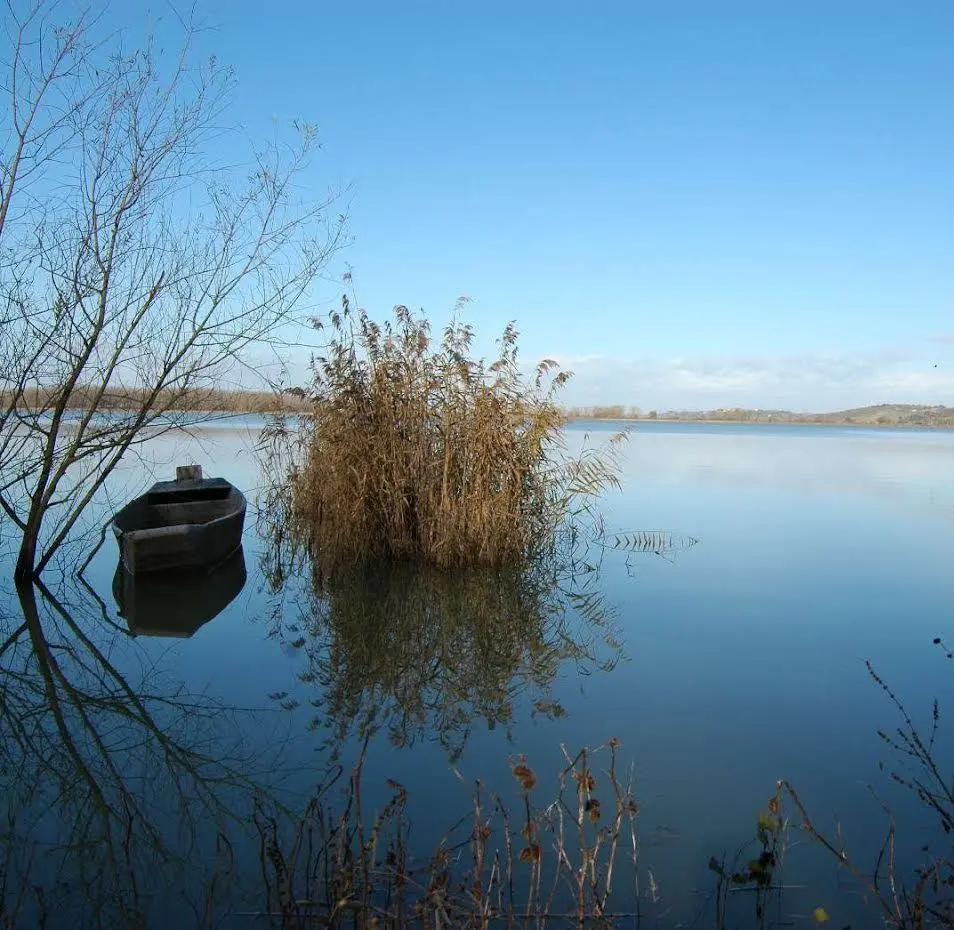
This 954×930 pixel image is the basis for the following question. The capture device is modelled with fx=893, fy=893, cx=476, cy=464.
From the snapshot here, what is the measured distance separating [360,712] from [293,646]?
1.95 m

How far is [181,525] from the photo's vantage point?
375 inches

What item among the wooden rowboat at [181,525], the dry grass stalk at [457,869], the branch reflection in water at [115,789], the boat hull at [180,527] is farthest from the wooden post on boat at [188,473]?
the dry grass stalk at [457,869]

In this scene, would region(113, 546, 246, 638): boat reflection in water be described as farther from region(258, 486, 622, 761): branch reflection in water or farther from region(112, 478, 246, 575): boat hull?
region(258, 486, 622, 761): branch reflection in water

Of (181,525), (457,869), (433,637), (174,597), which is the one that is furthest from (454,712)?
(181,525)

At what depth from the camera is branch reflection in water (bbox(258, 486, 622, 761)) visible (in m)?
5.74

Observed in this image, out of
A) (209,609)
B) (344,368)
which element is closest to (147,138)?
(344,368)

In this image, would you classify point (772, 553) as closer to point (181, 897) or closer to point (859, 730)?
point (859, 730)

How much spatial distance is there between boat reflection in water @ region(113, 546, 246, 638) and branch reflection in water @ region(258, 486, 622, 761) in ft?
1.76

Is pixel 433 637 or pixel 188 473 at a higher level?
pixel 188 473

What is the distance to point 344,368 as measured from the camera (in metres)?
10.4

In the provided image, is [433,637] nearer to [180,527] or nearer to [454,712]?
[454,712]

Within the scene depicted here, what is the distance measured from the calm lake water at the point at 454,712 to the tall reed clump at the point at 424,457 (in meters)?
0.70

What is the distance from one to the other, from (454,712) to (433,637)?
1900 mm

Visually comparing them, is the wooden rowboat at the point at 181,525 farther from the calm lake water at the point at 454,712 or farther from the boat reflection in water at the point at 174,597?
the calm lake water at the point at 454,712
